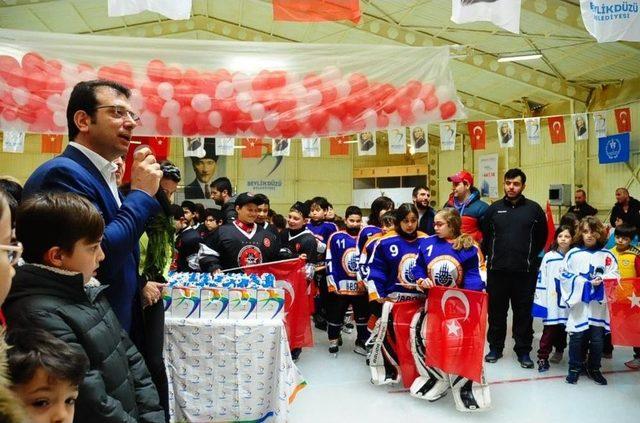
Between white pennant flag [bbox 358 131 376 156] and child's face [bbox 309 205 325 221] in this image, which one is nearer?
A: child's face [bbox 309 205 325 221]

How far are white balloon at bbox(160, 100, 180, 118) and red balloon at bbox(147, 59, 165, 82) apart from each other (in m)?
0.17

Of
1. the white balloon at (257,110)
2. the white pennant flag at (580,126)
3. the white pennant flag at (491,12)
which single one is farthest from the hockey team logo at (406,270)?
the white pennant flag at (580,126)

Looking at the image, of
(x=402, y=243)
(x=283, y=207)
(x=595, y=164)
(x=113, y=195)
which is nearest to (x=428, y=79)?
(x=402, y=243)

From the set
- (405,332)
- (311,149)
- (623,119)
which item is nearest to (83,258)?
(405,332)

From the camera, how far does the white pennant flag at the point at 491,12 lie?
4.64 meters

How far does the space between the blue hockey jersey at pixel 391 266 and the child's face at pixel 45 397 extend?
10.2 ft

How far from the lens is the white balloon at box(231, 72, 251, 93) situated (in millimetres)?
3508

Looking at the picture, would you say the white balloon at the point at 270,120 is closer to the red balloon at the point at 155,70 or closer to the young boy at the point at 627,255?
the red balloon at the point at 155,70

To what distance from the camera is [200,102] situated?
344 centimetres

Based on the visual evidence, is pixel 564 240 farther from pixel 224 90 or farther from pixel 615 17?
pixel 224 90

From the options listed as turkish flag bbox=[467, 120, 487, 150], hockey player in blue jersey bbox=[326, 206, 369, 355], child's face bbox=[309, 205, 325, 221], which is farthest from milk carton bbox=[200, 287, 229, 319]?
turkish flag bbox=[467, 120, 487, 150]

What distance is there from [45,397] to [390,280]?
3.27 meters

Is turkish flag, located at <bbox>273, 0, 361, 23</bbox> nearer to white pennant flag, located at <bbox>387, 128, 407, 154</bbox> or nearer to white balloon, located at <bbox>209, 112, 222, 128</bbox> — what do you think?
white balloon, located at <bbox>209, 112, 222, 128</bbox>

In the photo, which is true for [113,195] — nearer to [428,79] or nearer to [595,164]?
[428,79]
